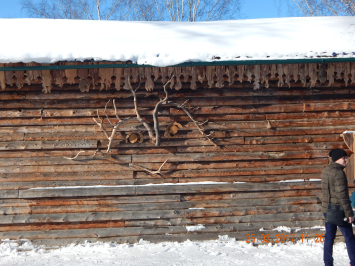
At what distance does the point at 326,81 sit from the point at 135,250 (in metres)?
4.58

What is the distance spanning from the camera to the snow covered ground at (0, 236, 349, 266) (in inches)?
181

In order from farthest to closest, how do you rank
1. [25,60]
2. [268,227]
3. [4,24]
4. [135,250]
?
[4,24], [268,227], [135,250], [25,60]

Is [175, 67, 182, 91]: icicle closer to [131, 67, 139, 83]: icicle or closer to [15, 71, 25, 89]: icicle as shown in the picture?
[131, 67, 139, 83]: icicle

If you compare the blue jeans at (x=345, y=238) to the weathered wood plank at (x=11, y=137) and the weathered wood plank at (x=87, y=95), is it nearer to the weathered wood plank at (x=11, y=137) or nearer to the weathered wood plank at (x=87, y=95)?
the weathered wood plank at (x=87, y=95)

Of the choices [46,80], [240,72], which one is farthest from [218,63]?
[46,80]

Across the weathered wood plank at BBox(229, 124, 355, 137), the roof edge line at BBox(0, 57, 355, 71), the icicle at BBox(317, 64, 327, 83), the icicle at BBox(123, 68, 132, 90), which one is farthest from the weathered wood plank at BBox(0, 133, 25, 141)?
Answer: the icicle at BBox(317, 64, 327, 83)

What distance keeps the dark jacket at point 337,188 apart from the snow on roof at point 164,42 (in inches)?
78.0

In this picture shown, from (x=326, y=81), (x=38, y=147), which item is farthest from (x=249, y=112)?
(x=38, y=147)

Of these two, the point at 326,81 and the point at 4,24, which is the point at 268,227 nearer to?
the point at 326,81

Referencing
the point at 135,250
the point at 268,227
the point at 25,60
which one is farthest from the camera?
the point at 268,227

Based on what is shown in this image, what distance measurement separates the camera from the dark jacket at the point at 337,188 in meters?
3.85

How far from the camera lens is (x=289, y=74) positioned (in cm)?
507

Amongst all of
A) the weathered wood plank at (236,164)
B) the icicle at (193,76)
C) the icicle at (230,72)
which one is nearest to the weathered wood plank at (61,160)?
the weathered wood plank at (236,164)

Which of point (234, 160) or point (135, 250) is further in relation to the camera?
point (234, 160)
